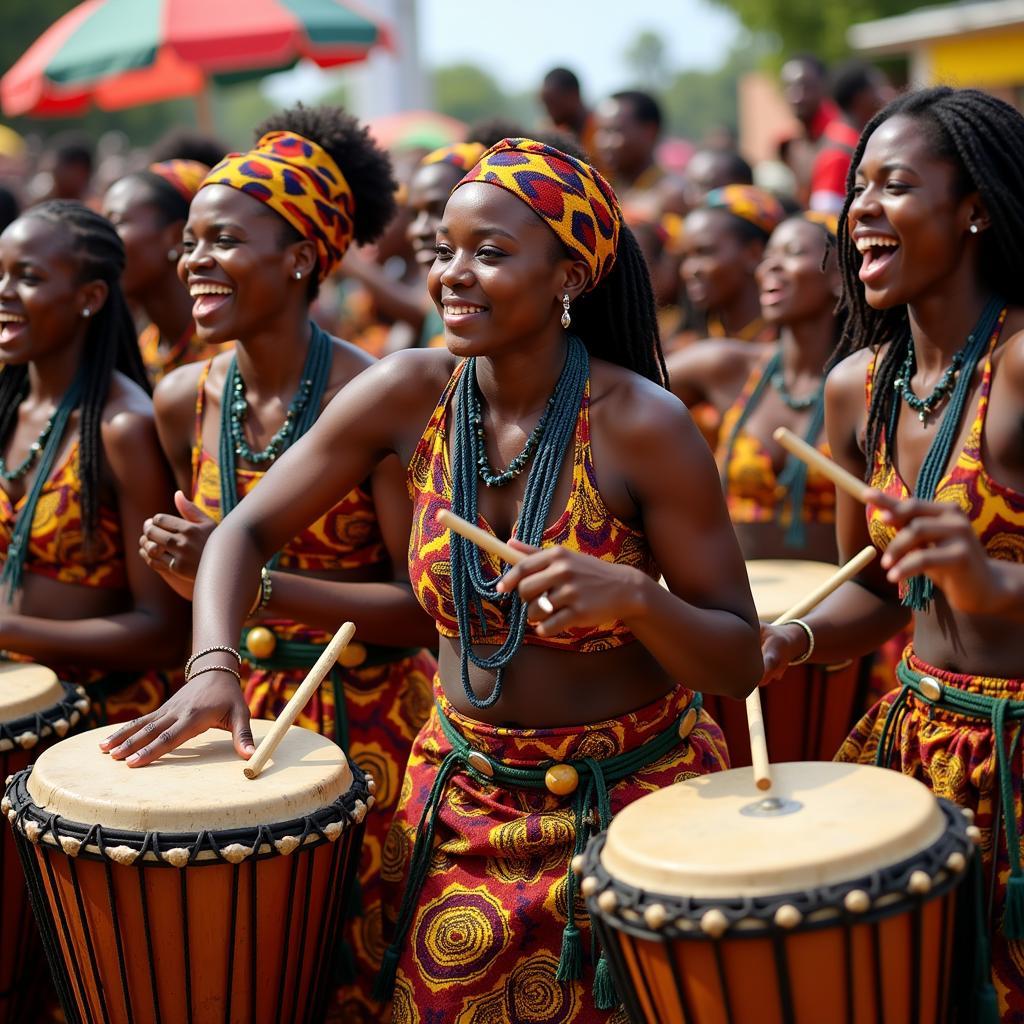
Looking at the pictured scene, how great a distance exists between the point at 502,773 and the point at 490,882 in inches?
8.7

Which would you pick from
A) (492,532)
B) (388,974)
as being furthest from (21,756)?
(492,532)

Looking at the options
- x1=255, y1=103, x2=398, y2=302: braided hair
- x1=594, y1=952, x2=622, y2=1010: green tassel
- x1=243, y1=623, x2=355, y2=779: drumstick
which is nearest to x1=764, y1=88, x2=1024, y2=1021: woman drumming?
x1=594, y1=952, x2=622, y2=1010: green tassel

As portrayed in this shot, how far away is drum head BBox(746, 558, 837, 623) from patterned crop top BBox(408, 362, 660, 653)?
110 centimetres

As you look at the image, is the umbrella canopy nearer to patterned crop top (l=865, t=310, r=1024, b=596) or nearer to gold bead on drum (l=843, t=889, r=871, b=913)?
patterned crop top (l=865, t=310, r=1024, b=596)

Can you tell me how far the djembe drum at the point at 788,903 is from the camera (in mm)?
2383

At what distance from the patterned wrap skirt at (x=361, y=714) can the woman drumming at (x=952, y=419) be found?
1.17 meters

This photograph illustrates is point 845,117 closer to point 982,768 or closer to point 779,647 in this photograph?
→ point 779,647

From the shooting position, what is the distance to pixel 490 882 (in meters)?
3.10

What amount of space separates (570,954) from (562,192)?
1.50 meters

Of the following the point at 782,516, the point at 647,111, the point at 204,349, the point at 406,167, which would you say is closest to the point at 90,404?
the point at 204,349

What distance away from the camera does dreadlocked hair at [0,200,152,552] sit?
4.63m

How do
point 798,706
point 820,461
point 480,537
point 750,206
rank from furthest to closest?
point 750,206 → point 798,706 → point 480,537 → point 820,461

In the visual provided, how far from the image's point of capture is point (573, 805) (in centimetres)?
309

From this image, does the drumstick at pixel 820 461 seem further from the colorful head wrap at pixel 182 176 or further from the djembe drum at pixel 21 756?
the colorful head wrap at pixel 182 176
